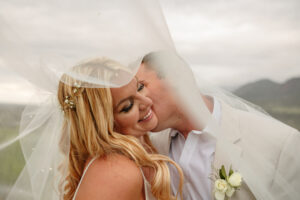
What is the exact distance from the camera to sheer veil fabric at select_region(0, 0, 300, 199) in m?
1.25

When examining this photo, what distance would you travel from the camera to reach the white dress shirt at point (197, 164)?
2.10 metres

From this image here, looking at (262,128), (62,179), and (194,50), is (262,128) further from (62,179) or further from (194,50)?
(62,179)

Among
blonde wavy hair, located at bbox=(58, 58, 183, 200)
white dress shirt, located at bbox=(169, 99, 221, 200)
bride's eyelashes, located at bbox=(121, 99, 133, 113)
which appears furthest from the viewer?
white dress shirt, located at bbox=(169, 99, 221, 200)

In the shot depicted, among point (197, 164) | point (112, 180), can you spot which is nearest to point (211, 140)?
point (197, 164)

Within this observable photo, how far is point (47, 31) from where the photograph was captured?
1.28 m

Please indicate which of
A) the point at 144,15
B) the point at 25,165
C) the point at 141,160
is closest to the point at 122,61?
the point at 144,15

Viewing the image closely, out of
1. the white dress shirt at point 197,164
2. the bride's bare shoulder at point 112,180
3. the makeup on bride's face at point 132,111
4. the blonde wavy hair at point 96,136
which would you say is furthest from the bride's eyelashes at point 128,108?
the white dress shirt at point 197,164

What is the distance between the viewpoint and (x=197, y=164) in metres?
2.17

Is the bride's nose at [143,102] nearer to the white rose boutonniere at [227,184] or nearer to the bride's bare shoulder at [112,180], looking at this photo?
the bride's bare shoulder at [112,180]

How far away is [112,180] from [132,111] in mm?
459

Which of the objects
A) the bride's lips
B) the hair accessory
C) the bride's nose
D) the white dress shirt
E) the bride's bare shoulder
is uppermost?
the hair accessory

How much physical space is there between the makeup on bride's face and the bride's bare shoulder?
219mm

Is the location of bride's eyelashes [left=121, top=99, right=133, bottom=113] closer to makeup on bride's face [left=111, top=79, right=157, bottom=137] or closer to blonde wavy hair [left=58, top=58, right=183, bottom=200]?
makeup on bride's face [left=111, top=79, right=157, bottom=137]

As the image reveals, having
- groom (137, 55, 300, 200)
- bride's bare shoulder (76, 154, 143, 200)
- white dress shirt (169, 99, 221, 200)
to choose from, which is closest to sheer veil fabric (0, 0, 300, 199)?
groom (137, 55, 300, 200)
